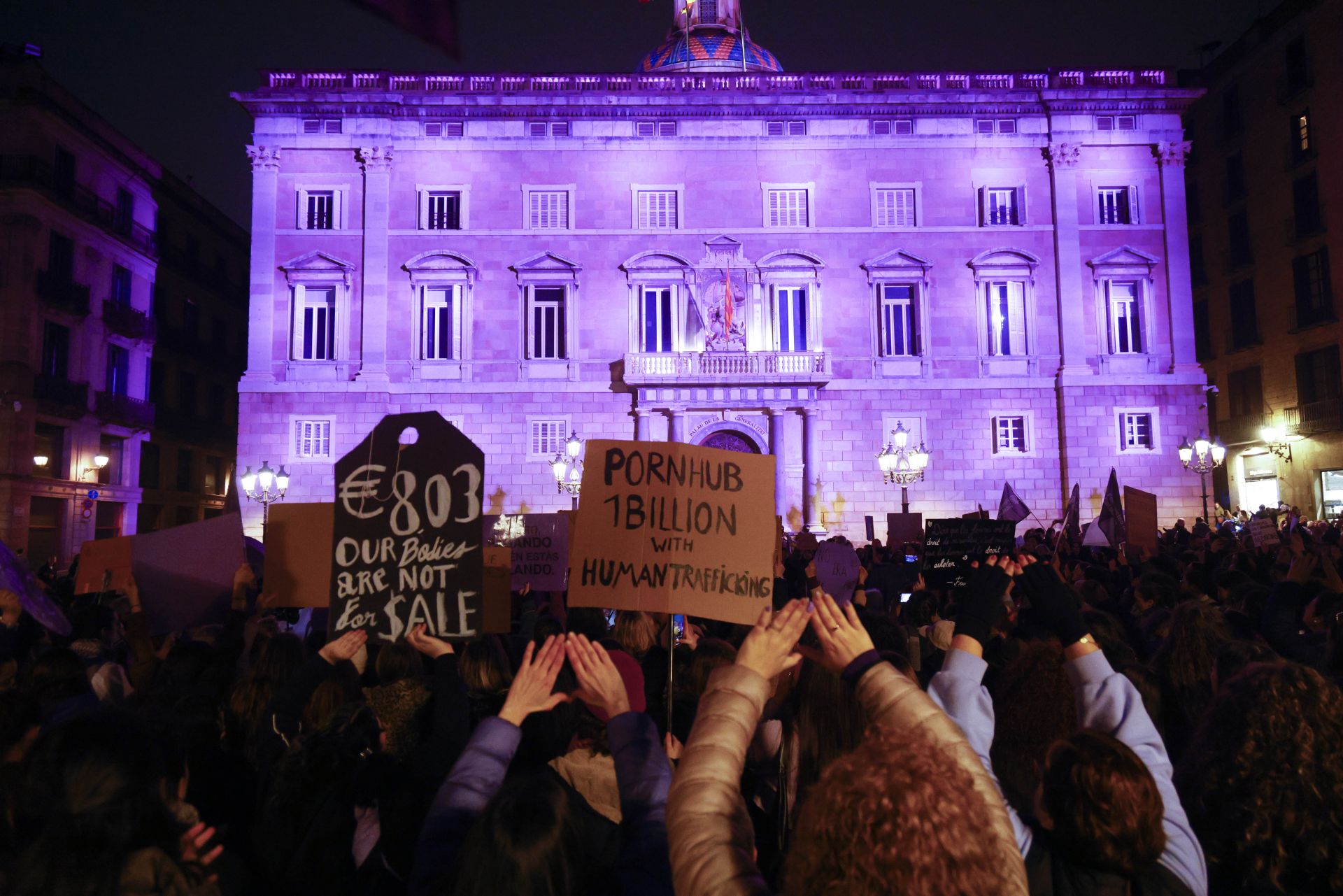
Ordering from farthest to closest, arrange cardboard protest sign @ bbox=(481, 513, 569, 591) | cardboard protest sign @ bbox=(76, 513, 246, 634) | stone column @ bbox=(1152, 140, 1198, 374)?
stone column @ bbox=(1152, 140, 1198, 374) → cardboard protest sign @ bbox=(481, 513, 569, 591) → cardboard protest sign @ bbox=(76, 513, 246, 634)

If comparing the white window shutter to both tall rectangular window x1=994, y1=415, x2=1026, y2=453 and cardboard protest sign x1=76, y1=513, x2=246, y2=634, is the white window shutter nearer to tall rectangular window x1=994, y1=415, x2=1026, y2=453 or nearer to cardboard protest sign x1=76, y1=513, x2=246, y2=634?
tall rectangular window x1=994, y1=415, x2=1026, y2=453

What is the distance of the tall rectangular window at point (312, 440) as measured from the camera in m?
30.2

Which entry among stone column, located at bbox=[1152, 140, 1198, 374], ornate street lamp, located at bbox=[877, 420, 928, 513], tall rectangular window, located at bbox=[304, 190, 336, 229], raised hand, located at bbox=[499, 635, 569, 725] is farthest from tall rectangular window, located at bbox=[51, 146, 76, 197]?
raised hand, located at bbox=[499, 635, 569, 725]

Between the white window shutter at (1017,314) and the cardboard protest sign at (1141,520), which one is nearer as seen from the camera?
the cardboard protest sign at (1141,520)

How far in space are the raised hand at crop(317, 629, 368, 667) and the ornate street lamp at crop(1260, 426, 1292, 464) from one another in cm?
3680

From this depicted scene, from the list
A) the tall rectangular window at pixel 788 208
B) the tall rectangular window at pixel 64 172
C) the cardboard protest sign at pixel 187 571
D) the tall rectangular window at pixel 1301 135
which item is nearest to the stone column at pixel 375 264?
the tall rectangular window at pixel 64 172

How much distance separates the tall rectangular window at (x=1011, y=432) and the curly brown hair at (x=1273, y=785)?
28.9 meters

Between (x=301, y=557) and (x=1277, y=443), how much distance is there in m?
36.0

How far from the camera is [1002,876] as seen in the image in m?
1.78

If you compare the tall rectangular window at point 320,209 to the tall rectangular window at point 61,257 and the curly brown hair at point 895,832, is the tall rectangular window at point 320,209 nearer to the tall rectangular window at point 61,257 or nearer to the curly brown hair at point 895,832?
the tall rectangular window at point 61,257

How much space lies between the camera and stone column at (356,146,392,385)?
99.7 feet

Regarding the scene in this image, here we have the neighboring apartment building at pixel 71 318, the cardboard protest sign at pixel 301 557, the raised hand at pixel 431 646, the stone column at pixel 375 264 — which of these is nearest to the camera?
the raised hand at pixel 431 646

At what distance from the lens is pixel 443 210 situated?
103 ft

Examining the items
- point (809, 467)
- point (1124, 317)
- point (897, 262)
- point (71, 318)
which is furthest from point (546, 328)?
point (1124, 317)
